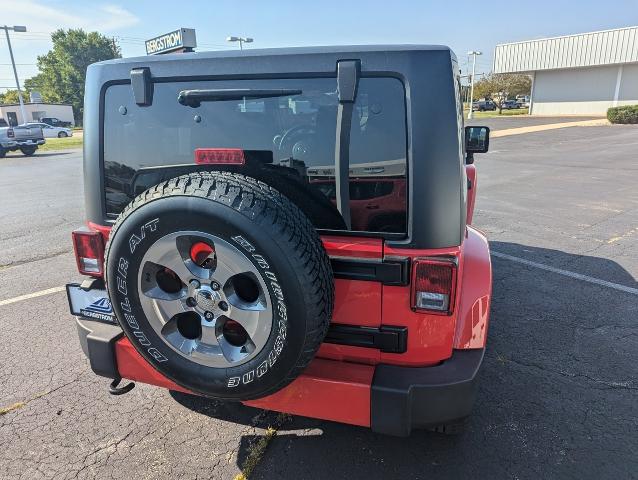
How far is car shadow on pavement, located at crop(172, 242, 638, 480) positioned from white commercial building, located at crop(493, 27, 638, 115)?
43.9 m

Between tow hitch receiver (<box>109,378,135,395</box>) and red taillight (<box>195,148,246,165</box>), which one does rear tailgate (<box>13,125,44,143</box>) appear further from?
red taillight (<box>195,148,246,165</box>)

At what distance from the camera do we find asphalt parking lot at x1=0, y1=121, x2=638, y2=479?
2377 millimetres

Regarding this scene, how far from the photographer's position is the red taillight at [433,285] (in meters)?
1.98

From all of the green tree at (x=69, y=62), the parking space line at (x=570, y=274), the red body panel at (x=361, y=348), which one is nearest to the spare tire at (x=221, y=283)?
the red body panel at (x=361, y=348)

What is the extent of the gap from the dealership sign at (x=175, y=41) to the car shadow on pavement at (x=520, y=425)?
2.18 metres

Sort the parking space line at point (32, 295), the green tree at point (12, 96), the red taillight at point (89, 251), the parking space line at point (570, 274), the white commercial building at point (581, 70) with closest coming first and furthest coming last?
the red taillight at point (89, 251), the parking space line at point (32, 295), the parking space line at point (570, 274), the white commercial building at point (581, 70), the green tree at point (12, 96)

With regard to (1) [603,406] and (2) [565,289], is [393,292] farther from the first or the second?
(2) [565,289]

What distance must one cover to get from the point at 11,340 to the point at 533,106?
162ft

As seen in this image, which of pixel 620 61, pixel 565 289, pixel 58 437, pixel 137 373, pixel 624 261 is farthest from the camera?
pixel 620 61

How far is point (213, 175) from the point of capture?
1.94 m

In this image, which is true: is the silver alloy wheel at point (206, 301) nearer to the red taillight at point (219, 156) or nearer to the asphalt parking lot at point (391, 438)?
the red taillight at point (219, 156)

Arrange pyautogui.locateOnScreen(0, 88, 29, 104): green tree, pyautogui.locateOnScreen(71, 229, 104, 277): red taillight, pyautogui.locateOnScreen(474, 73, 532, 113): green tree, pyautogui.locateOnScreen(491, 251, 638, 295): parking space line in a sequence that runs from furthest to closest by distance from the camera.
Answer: pyautogui.locateOnScreen(0, 88, 29, 104): green tree, pyautogui.locateOnScreen(474, 73, 532, 113): green tree, pyautogui.locateOnScreen(491, 251, 638, 295): parking space line, pyautogui.locateOnScreen(71, 229, 104, 277): red taillight

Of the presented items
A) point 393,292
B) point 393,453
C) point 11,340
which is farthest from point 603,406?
point 11,340

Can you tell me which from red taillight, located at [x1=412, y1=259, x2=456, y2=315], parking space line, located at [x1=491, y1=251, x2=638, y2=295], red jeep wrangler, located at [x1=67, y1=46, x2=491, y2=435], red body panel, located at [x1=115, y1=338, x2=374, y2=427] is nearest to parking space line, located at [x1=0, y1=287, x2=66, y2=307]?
red jeep wrangler, located at [x1=67, y1=46, x2=491, y2=435]
